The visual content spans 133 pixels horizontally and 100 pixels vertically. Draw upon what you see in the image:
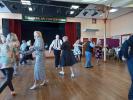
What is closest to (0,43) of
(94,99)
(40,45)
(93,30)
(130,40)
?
(40,45)

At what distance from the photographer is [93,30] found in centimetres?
1641

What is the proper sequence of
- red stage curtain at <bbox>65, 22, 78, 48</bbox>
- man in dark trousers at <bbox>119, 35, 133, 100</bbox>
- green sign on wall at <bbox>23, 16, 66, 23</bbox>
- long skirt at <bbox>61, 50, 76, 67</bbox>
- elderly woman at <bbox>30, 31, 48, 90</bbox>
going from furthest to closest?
red stage curtain at <bbox>65, 22, 78, 48</bbox> < green sign on wall at <bbox>23, 16, 66, 23</bbox> < long skirt at <bbox>61, 50, 76, 67</bbox> < elderly woman at <bbox>30, 31, 48, 90</bbox> < man in dark trousers at <bbox>119, 35, 133, 100</bbox>

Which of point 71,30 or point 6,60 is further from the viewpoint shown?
point 71,30

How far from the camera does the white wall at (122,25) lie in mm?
13604

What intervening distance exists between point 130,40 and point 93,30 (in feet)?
43.3

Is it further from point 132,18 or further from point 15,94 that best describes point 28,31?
point 15,94

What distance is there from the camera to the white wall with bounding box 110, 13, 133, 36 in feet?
44.6

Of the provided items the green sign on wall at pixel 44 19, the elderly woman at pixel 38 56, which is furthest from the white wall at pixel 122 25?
the elderly woman at pixel 38 56

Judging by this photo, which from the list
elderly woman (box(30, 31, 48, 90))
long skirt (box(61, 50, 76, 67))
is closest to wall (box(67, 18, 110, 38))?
long skirt (box(61, 50, 76, 67))

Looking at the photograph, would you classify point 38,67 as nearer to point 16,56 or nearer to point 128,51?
point 16,56

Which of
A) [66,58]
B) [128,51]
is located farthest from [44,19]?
[128,51]

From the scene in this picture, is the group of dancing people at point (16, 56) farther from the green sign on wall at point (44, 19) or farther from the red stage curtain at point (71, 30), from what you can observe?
the red stage curtain at point (71, 30)

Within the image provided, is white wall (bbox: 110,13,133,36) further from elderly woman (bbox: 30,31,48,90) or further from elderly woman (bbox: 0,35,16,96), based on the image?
elderly woman (bbox: 0,35,16,96)

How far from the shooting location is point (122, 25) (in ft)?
48.5
